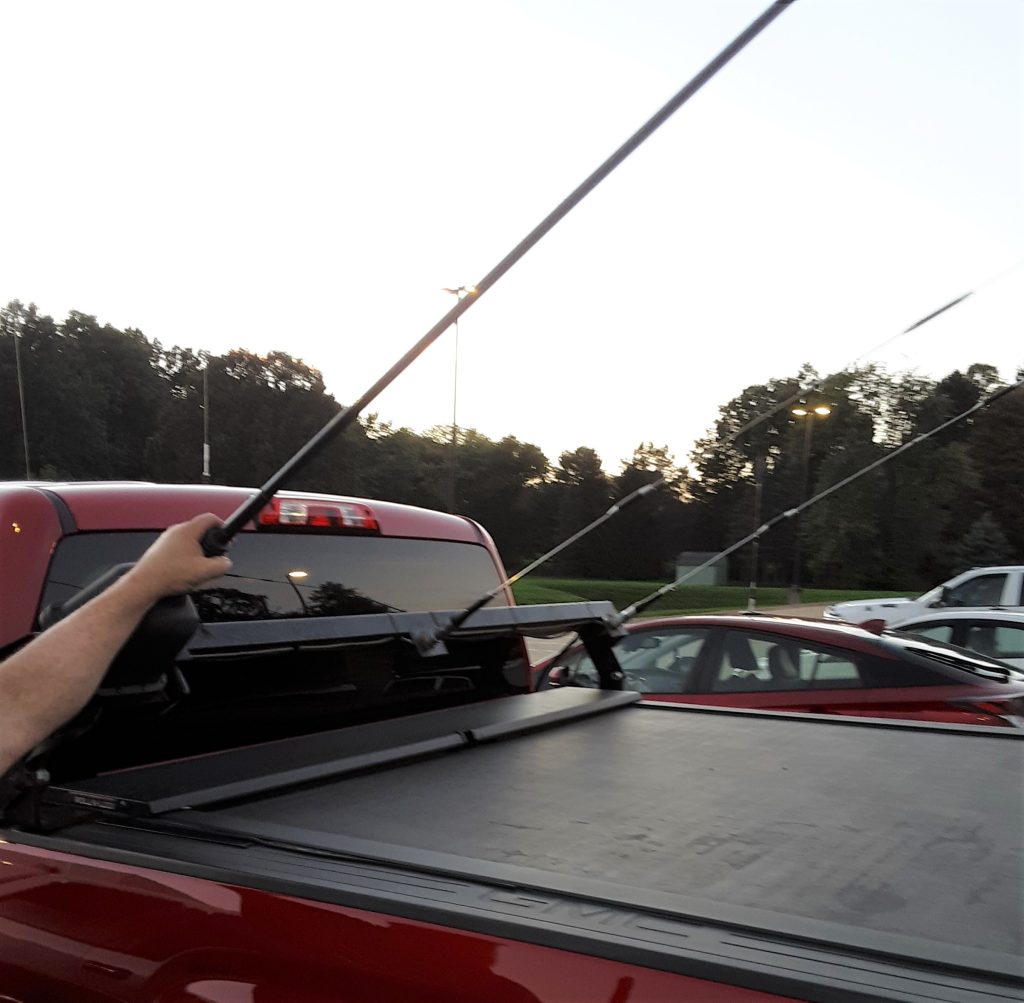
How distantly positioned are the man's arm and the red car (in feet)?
12.7

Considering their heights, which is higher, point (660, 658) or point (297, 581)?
point (297, 581)

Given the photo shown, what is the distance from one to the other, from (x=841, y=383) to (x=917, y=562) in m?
9.09

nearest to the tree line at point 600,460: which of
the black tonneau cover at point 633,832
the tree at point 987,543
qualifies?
the tree at point 987,543

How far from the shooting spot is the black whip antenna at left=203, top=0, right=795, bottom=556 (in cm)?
180

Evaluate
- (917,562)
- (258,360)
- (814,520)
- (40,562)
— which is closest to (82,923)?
(40,562)

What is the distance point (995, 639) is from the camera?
10156 mm

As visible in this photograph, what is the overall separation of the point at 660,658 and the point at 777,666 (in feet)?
2.53

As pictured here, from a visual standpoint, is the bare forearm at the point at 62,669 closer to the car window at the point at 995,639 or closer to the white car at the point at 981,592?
the car window at the point at 995,639

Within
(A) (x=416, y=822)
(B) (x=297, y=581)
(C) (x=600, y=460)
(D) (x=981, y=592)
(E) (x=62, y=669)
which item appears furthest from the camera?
(D) (x=981, y=592)

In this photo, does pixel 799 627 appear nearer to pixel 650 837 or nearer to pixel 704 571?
pixel 704 571

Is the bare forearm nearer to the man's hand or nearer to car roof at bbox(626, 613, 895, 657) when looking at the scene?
the man's hand

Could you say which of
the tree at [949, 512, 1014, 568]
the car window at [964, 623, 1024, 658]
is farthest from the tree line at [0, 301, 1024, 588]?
the car window at [964, 623, 1024, 658]

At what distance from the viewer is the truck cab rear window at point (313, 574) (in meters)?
2.57

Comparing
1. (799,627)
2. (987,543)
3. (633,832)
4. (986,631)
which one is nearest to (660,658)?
(799,627)
